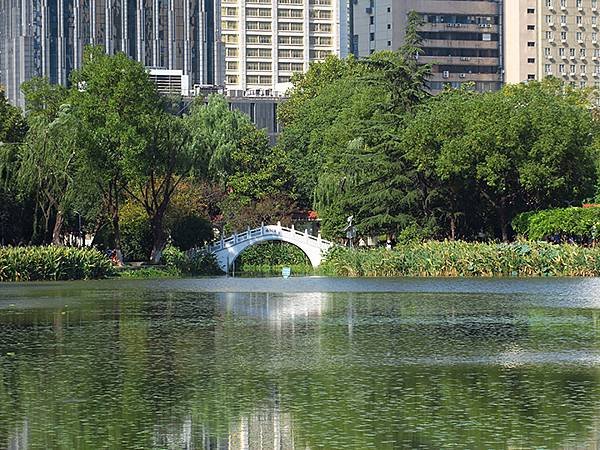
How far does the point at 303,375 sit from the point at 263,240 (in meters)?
69.5

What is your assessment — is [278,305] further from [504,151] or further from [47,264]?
[504,151]

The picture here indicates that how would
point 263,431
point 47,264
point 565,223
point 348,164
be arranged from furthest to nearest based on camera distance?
1. point 348,164
2. point 565,223
3. point 47,264
4. point 263,431

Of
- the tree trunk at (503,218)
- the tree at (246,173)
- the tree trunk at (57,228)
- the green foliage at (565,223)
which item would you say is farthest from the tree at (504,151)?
the tree at (246,173)

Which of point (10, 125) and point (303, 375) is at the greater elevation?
point (10, 125)

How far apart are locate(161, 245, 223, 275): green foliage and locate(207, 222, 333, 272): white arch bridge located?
3.36 meters

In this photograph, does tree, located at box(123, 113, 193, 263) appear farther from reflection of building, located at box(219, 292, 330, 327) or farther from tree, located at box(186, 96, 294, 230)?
tree, located at box(186, 96, 294, 230)

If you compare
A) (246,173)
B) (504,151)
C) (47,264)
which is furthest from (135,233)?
(246,173)

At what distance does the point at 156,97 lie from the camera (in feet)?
257

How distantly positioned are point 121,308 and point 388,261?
95.2ft

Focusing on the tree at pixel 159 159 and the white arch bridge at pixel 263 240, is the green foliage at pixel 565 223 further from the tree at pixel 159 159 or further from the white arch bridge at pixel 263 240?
the tree at pixel 159 159

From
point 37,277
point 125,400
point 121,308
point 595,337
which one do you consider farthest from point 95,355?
point 37,277

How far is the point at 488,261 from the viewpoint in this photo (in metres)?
69.2

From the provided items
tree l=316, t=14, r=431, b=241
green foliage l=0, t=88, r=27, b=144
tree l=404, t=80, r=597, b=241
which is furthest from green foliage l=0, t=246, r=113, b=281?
green foliage l=0, t=88, r=27, b=144

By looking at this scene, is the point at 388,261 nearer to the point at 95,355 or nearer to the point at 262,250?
the point at 262,250
